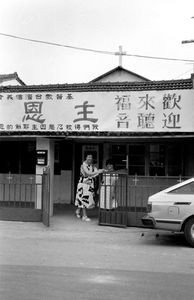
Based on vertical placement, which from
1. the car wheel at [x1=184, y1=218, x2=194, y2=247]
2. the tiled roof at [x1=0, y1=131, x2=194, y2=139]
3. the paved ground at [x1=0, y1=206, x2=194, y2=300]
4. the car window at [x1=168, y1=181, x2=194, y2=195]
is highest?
the tiled roof at [x1=0, y1=131, x2=194, y2=139]

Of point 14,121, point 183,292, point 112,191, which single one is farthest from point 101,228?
point 183,292

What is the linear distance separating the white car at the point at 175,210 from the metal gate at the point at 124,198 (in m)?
1.94

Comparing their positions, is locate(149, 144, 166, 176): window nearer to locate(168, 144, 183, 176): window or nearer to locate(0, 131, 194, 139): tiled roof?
locate(168, 144, 183, 176): window

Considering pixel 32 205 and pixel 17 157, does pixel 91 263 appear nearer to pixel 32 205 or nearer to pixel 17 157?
pixel 32 205

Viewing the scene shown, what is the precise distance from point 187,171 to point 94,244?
6.38m

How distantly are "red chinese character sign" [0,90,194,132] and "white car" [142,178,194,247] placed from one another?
9.83ft

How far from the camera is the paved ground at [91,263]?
6051 mm

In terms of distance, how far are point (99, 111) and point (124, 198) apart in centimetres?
248

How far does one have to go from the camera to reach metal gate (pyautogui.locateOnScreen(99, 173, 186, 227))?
1184 cm

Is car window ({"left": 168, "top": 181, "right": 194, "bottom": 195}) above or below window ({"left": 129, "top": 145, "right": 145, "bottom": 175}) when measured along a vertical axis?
below

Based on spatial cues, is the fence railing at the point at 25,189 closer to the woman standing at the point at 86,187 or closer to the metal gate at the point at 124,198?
the woman standing at the point at 86,187

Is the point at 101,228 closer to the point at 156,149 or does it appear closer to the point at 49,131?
the point at 49,131

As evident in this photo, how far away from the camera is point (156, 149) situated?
15.5m

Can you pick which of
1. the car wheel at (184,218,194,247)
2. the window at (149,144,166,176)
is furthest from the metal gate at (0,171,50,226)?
the window at (149,144,166,176)
